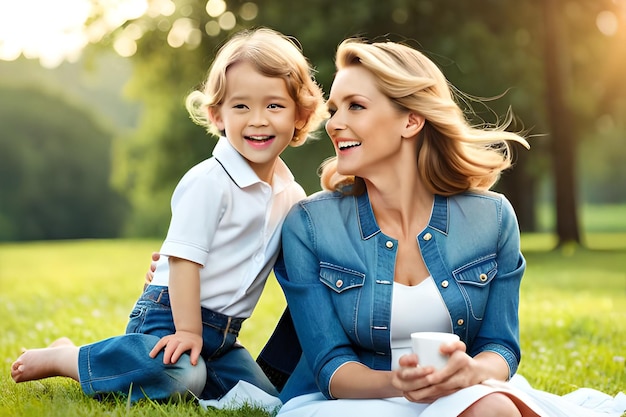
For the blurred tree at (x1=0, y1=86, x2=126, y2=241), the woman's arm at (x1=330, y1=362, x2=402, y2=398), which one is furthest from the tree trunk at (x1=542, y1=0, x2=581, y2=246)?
the blurred tree at (x1=0, y1=86, x2=126, y2=241)

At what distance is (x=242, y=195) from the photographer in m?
3.84

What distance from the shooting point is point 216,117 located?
4.10 metres

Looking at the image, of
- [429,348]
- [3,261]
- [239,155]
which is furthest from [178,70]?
[429,348]

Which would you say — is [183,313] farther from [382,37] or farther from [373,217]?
[382,37]

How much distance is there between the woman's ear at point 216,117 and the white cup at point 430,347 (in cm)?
170

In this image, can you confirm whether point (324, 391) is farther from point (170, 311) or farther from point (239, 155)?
point (239, 155)

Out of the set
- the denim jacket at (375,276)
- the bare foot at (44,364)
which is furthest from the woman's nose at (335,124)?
the bare foot at (44,364)

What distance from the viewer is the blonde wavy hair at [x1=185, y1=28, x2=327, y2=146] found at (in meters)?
3.90

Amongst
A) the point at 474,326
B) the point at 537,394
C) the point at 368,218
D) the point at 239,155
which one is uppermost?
the point at 239,155

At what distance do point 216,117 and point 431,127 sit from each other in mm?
1100

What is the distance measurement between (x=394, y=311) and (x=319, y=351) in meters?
0.34

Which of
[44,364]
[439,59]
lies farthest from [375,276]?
[439,59]

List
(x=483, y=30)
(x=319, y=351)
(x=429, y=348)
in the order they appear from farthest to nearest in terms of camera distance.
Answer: (x=483, y=30) → (x=319, y=351) → (x=429, y=348)

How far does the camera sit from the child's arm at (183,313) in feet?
11.9
